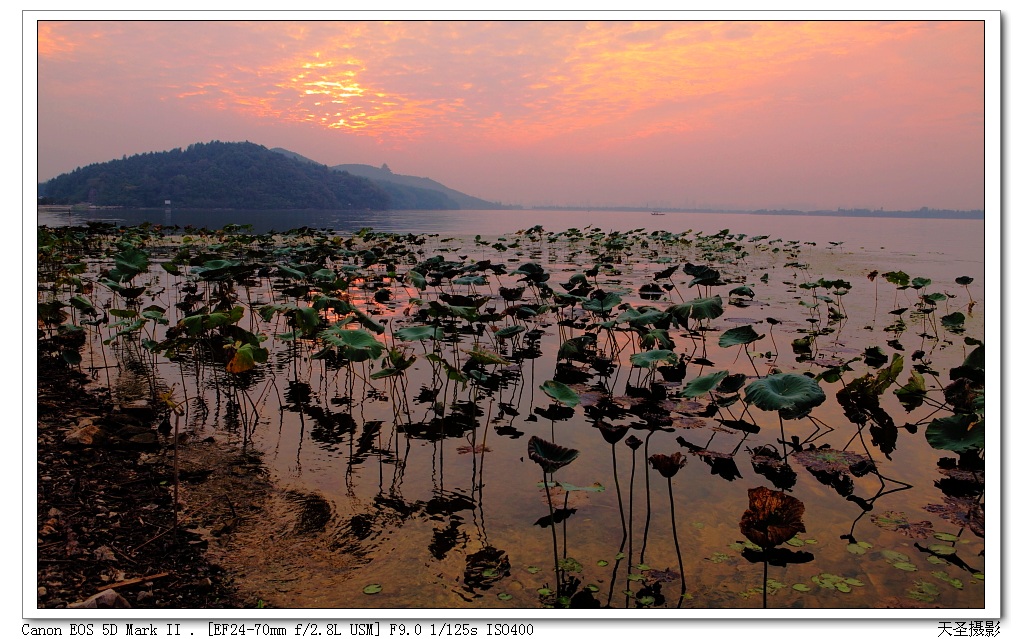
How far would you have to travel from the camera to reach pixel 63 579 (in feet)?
9.75

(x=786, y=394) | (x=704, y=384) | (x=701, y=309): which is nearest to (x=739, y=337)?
(x=701, y=309)

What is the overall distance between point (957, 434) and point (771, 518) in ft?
6.25

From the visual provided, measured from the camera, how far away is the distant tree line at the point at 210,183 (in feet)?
297

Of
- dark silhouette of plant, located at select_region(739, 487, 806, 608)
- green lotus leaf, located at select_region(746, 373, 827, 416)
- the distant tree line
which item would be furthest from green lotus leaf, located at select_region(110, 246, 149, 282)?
the distant tree line

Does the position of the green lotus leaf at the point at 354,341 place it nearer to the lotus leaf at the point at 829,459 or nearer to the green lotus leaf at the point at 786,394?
the green lotus leaf at the point at 786,394

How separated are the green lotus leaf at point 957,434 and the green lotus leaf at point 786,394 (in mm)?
916

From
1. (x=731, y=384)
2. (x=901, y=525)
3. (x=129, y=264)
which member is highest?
(x=129, y=264)

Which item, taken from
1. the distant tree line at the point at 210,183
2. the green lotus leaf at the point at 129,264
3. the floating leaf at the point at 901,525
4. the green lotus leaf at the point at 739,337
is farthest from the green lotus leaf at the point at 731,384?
the distant tree line at the point at 210,183

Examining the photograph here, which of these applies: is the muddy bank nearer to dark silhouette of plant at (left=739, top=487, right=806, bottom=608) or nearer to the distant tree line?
dark silhouette of plant at (left=739, top=487, right=806, bottom=608)

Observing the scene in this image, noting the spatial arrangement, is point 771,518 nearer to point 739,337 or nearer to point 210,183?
point 739,337

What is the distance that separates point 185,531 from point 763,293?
13.3m

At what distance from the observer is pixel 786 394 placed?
3.62 m

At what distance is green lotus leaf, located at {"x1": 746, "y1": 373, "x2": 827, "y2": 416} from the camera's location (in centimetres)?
343
